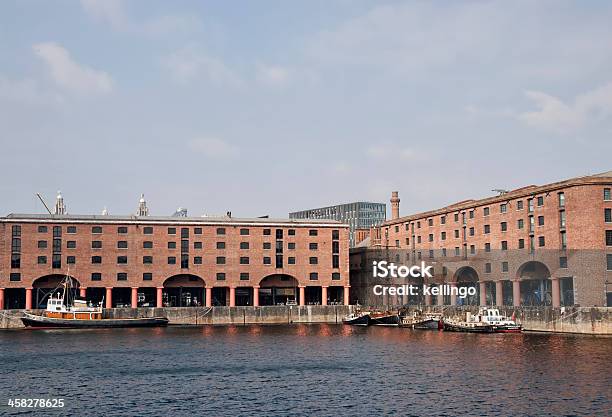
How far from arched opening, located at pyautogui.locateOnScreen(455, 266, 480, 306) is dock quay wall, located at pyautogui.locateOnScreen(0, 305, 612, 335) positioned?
652 cm

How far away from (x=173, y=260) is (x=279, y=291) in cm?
2226

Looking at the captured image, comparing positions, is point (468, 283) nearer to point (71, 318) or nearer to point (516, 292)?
point (516, 292)

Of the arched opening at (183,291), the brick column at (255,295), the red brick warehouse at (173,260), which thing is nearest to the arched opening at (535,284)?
the red brick warehouse at (173,260)

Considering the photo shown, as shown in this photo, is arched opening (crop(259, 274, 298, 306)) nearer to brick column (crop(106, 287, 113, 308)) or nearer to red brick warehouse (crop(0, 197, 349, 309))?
red brick warehouse (crop(0, 197, 349, 309))

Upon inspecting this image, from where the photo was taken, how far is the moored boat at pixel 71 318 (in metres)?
119

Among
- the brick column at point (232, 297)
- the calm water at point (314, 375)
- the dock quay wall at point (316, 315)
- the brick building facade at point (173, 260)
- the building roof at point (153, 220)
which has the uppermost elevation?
the building roof at point (153, 220)

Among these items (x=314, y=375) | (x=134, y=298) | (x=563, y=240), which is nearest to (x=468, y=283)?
(x=563, y=240)

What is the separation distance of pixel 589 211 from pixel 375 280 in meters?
50.5

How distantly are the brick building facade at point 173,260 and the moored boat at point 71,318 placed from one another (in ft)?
16.2

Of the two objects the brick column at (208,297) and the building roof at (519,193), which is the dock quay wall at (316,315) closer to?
the brick column at (208,297)

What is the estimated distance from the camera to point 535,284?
378ft

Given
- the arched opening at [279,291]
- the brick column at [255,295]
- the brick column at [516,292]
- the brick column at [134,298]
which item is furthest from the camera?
the arched opening at [279,291]

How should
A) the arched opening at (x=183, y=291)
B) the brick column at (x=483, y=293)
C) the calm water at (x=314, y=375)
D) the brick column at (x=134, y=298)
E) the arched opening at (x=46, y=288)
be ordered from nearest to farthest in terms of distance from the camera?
the calm water at (x=314, y=375)
the brick column at (x=483, y=293)
the arched opening at (x=46, y=288)
the brick column at (x=134, y=298)
the arched opening at (x=183, y=291)

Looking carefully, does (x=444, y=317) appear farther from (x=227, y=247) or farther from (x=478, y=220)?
(x=227, y=247)
